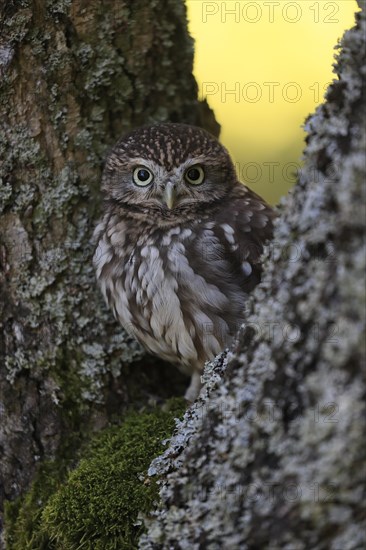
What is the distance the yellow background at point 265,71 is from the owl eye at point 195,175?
6.81ft

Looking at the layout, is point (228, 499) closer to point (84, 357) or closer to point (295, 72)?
point (84, 357)

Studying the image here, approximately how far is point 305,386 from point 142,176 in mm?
1910

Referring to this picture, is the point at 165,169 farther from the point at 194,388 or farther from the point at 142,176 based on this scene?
the point at 194,388

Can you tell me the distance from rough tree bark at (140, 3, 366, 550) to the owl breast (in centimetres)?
121

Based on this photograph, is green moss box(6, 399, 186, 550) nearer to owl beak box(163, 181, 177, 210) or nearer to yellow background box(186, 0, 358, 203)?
owl beak box(163, 181, 177, 210)

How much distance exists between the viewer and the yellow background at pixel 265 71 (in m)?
5.30

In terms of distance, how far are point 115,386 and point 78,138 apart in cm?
112

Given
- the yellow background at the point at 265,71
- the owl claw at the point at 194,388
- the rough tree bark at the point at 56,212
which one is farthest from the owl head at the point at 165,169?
the yellow background at the point at 265,71

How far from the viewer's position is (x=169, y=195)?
2922 mm

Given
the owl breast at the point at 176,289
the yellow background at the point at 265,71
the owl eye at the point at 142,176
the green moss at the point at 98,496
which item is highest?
the yellow background at the point at 265,71

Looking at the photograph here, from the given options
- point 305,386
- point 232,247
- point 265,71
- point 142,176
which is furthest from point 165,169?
point 265,71

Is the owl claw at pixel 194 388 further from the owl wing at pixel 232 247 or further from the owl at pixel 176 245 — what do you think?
the owl wing at pixel 232 247

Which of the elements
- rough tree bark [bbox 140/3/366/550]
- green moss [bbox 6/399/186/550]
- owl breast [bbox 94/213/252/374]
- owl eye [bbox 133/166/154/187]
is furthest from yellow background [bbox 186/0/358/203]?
rough tree bark [bbox 140/3/366/550]

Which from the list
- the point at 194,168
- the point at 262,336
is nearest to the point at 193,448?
the point at 262,336
